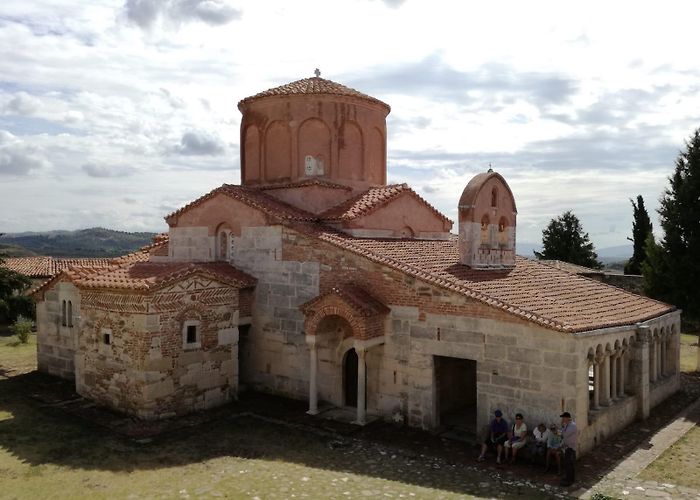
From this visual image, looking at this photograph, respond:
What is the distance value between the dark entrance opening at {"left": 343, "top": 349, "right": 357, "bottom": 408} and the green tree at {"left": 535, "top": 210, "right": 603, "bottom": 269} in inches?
1273

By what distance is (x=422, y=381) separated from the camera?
12297 millimetres

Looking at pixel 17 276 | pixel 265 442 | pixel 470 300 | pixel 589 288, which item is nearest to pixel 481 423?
pixel 470 300

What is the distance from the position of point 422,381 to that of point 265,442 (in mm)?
3666

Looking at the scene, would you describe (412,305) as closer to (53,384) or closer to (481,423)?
(481,423)

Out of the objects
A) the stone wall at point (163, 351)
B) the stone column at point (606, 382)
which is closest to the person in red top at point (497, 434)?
the stone column at point (606, 382)

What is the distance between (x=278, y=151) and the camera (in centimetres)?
1811

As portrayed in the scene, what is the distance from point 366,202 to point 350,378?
5325 mm

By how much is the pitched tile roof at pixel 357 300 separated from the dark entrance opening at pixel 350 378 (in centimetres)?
187

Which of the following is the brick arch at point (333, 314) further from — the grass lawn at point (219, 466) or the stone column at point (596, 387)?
the stone column at point (596, 387)

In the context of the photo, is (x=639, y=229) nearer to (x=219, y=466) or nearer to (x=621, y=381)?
(x=621, y=381)

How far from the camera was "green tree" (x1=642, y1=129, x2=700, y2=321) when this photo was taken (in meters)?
19.5

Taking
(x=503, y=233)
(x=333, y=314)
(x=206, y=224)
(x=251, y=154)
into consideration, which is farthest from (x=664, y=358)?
(x=251, y=154)

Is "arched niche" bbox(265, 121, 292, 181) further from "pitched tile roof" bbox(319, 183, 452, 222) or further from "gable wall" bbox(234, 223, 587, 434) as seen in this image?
"gable wall" bbox(234, 223, 587, 434)

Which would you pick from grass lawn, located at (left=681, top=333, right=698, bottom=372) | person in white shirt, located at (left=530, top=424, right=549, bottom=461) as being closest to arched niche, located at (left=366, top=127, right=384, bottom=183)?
person in white shirt, located at (left=530, top=424, right=549, bottom=461)
